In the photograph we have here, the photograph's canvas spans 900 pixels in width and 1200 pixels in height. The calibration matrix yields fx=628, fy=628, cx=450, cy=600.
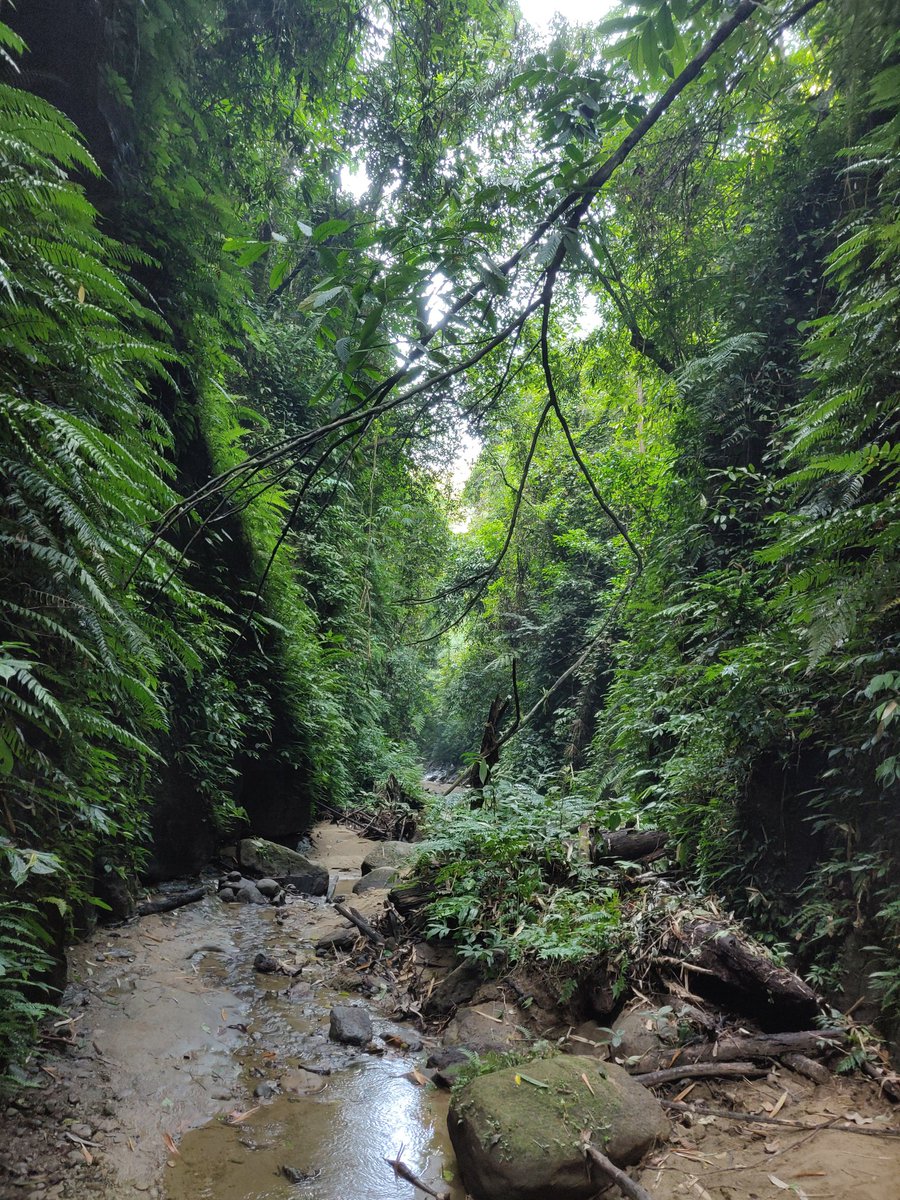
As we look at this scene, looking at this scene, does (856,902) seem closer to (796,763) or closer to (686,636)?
(796,763)

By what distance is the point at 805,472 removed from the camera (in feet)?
11.2

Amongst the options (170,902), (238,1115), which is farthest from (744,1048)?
(170,902)

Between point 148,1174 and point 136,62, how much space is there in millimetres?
6777

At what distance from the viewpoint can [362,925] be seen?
5.40 m

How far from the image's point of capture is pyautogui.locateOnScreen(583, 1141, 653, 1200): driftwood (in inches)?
90.8

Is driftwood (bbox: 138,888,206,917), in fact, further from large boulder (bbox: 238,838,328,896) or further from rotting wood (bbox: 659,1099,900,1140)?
rotting wood (bbox: 659,1099,900,1140)

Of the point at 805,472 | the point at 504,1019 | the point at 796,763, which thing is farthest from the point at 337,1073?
the point at 805,472

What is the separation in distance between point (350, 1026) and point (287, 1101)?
2.52ft

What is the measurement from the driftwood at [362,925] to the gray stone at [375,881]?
1000 mm

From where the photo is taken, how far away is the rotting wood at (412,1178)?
2631mm

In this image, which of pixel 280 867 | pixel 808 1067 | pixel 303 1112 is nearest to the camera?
pixel 808 1067

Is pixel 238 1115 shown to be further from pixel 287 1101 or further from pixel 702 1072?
pixel 702 1072

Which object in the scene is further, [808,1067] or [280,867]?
[280,867]

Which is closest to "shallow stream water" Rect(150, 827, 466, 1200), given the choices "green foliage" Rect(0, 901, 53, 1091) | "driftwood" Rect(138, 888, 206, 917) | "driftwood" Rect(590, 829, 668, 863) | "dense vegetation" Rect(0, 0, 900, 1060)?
"driftwood" Rect(138, 888, 206, 917)
